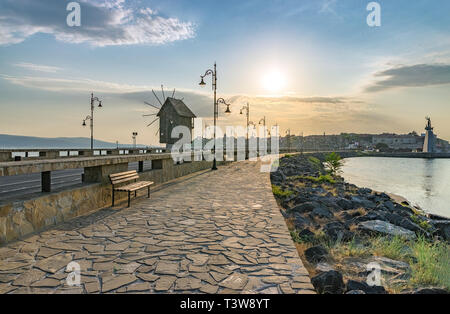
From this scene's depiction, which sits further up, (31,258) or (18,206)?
(18,206)

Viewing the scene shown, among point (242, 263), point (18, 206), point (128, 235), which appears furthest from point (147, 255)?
point (18, 206)

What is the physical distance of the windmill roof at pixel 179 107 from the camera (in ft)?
135

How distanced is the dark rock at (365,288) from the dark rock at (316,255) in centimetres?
92

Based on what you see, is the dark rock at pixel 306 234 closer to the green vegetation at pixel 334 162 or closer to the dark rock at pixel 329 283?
the dark rock at pixel 329 283

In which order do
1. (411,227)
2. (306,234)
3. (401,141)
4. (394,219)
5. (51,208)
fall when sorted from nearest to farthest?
(51,208), (306,234), (411,227), (394,219), (401,141)

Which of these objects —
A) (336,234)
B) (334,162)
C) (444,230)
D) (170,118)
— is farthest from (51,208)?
(170,118)

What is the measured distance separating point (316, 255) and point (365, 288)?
116 cm

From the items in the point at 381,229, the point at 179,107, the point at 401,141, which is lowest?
the point at 381,229

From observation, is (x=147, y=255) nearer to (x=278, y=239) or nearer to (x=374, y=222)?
(x=278, y=239)

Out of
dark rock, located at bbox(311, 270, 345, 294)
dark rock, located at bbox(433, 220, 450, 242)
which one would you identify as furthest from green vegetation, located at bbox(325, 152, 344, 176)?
dark rock, located at bbox(311, 270, 345, 294)

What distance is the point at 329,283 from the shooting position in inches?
145

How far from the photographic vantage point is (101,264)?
4012mm

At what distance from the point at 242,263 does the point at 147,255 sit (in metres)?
1.54

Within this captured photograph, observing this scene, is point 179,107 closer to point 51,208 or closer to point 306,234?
point 51,208
